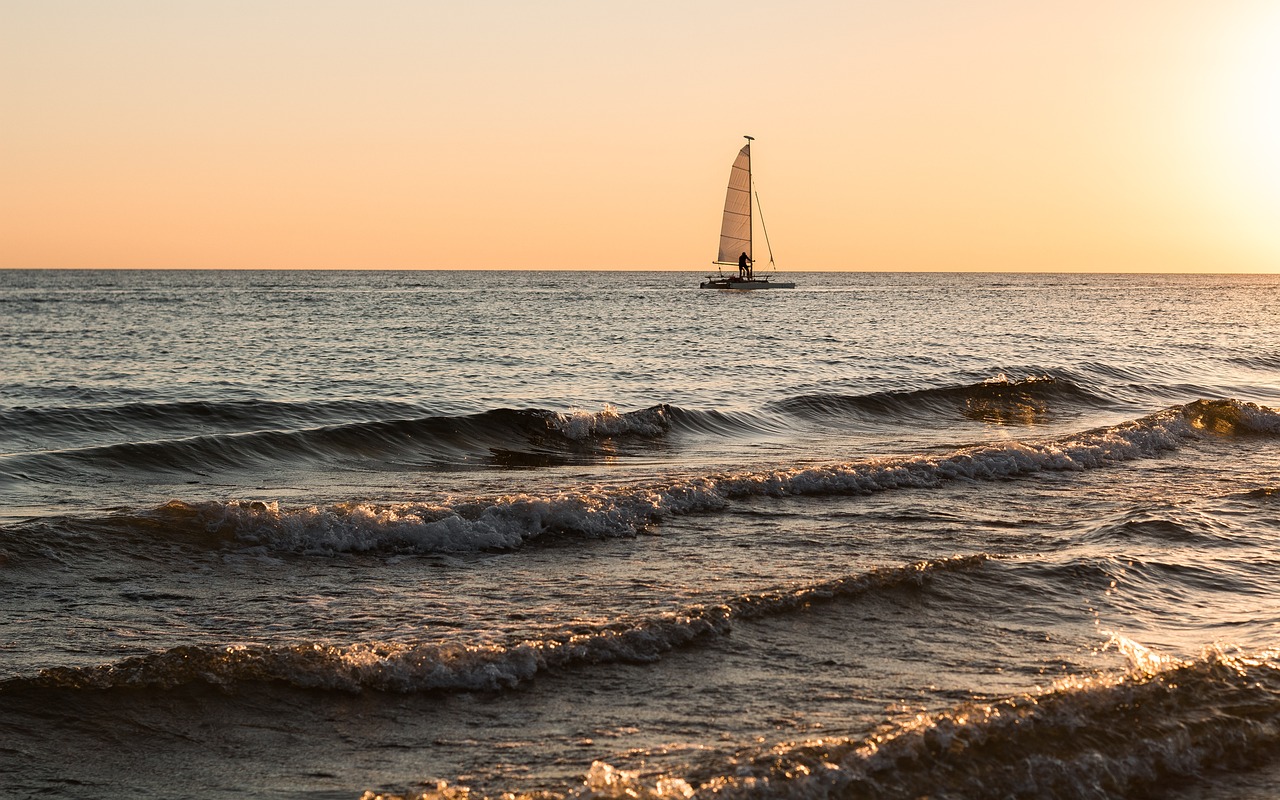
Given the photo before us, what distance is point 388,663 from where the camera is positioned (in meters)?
6.79

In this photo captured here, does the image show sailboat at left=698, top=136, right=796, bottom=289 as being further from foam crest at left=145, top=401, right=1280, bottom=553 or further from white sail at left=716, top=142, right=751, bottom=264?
foam crest at left=145, top=401, right=1280, bottom=553

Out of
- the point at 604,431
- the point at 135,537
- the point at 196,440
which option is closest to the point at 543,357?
the point at 604,431

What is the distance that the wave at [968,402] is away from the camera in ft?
77.7

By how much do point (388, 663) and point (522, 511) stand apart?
4579 millimetres

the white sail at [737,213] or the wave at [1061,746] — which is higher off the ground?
the white sail at [737,213]

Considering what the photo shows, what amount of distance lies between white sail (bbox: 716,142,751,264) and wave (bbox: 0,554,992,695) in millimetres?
82824

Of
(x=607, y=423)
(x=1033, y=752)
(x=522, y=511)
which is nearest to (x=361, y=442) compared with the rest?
(x=607, y=423)

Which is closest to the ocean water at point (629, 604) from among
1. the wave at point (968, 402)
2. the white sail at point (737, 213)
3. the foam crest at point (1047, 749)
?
the foam crest at point (1047, 749)

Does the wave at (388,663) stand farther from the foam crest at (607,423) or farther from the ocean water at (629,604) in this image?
the foam crest at (607,423)

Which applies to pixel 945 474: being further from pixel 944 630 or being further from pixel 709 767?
pixel 709 767

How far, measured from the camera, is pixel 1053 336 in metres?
50.8

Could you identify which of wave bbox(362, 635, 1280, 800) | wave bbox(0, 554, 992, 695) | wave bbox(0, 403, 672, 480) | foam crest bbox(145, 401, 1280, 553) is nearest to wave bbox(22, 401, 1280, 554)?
foam crest bbox(145, 401, 1280, 553)

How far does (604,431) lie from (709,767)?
1445 cm

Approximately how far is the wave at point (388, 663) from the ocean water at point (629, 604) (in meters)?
0.03
